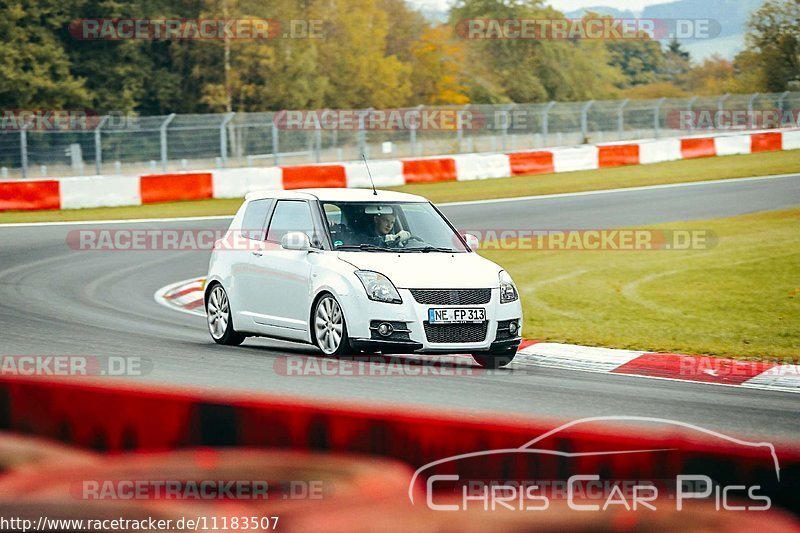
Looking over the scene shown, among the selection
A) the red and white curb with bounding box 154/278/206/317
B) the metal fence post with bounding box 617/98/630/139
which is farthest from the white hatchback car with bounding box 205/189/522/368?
the metal fence post with bounding box 617/98/630/139

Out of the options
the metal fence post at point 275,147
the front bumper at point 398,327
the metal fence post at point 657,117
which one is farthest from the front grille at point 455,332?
the metal fence post at point 657,117

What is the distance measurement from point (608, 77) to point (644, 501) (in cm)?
12138

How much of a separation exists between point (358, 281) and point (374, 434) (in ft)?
17.9

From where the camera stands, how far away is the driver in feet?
35.8

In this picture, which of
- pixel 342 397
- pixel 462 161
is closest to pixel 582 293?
pixel 342 397

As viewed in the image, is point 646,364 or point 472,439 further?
point 646,364

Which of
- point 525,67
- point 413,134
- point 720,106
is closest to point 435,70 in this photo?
point 525,67

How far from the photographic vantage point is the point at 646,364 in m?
10.8

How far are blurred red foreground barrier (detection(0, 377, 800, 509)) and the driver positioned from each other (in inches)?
218

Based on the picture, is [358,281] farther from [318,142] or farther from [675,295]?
[318,142]

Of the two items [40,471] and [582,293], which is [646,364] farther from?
[40,471]

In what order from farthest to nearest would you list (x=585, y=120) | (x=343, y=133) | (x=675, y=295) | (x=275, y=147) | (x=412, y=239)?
(x=585, y=120), (x=343, y=133), (x=275, y=147), (x=675, y=295), (x=412, y=239)

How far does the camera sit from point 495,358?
35.9 ft

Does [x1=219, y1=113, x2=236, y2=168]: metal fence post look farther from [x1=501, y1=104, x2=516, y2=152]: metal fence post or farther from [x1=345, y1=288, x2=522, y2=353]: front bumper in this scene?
[x1=345, y1=288, x2=522, y2=353]: front bumper
